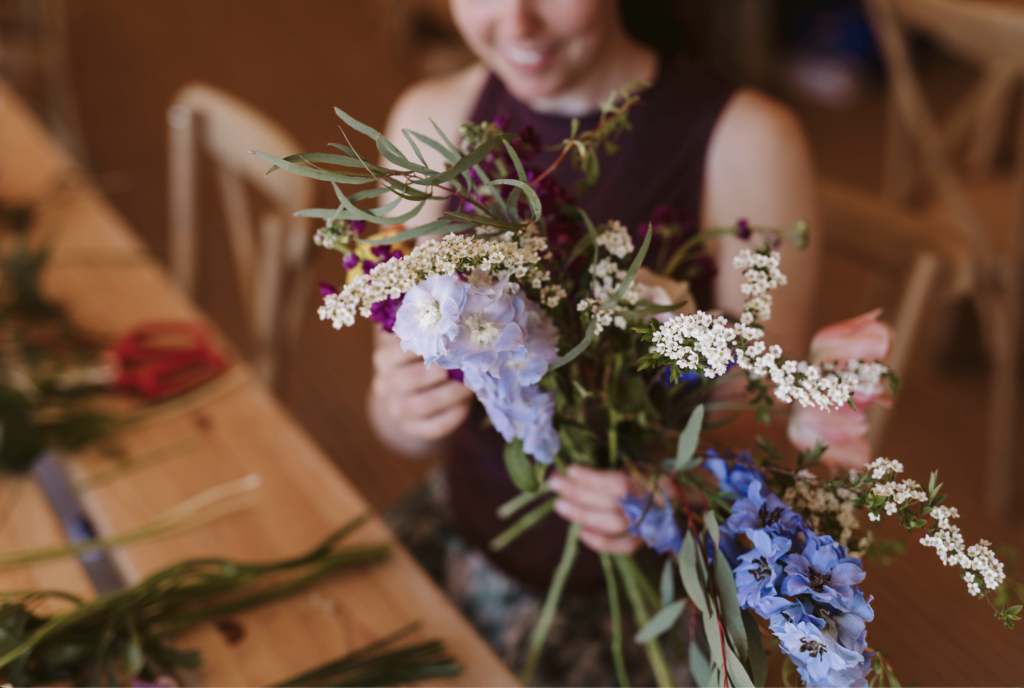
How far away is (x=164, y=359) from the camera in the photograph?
1111 mm

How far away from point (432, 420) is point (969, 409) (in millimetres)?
2151

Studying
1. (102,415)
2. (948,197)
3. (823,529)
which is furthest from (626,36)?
(948,197)

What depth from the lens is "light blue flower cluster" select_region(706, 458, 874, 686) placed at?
44 cm

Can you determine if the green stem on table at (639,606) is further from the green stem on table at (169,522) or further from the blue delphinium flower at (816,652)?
the green stem on table at (169,522)

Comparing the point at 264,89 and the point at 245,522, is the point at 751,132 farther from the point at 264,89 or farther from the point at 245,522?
the point at 264,89

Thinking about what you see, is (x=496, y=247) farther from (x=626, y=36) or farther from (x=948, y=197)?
(x=948, y=197)

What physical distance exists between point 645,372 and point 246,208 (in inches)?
48.8

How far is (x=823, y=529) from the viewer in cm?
51

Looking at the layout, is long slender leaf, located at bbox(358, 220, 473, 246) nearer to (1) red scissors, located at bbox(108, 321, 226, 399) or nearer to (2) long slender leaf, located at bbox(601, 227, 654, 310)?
(2) long slender leaf, located at bbox(601, 227, 654, 310)

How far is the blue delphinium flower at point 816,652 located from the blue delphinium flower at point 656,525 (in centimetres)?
12

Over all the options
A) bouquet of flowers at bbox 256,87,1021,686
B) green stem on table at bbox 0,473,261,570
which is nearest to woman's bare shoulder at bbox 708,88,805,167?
bouquet of flowers at bbox 256,87,1021,686

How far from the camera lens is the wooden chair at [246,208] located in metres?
1.30

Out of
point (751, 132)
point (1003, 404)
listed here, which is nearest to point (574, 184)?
point (751, 132)

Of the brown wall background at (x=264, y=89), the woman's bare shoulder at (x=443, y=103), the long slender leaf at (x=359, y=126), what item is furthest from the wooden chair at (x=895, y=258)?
the brown wall background at (x=264, y=89)
